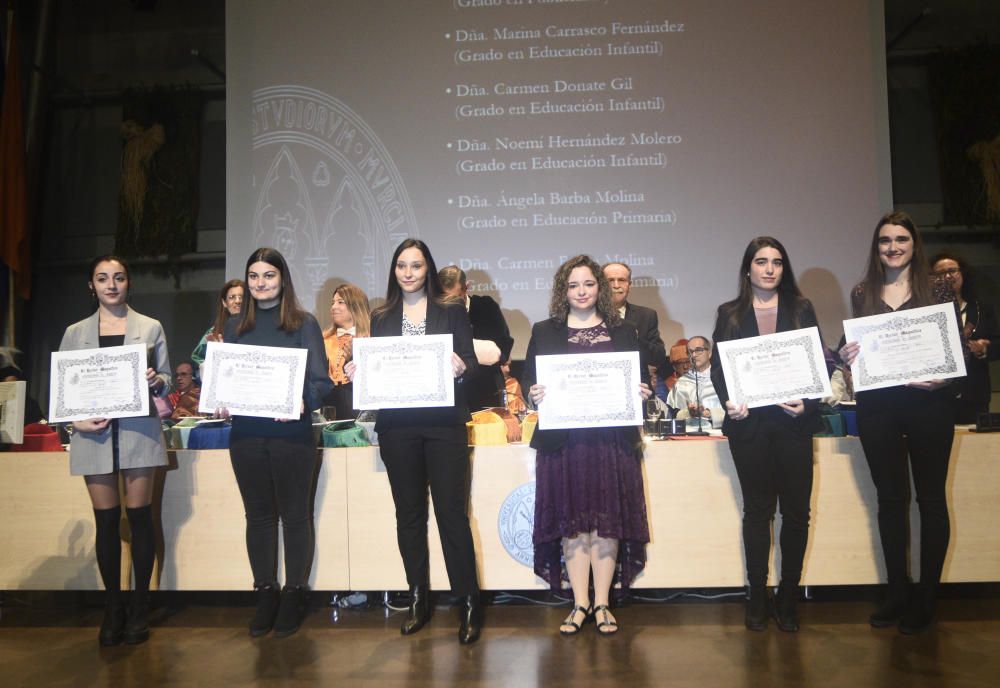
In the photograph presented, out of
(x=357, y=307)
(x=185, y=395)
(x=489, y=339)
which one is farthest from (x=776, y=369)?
(x=185, y=395)

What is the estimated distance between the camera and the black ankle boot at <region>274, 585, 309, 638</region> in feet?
10.3

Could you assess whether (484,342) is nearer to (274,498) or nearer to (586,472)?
(586,472)

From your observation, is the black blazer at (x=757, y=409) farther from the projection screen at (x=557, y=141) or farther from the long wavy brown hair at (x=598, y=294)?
the projection screen at (x=557, y=141)

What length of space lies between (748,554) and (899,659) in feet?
1.97

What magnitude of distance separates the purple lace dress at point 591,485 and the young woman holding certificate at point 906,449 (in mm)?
892

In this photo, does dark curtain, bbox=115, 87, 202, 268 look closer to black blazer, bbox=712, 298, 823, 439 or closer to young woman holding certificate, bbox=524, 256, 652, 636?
young woman holding certificate, bbox=524, 256, 652, 636

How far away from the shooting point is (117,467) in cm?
A: 313

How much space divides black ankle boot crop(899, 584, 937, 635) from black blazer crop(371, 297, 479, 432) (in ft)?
5.97

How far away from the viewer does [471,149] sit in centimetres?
536

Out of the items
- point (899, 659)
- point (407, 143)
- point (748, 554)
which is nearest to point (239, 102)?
point (407, 143)

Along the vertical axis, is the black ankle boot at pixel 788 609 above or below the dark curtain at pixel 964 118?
below

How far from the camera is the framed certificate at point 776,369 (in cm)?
292

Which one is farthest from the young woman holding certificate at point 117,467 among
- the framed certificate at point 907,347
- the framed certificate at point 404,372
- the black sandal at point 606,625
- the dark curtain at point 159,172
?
the dark curtain at point 159,172

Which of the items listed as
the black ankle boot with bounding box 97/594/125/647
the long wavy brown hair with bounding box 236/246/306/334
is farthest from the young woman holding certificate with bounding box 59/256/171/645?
the long wavy brown hair with bounding box 236/246/306/334
